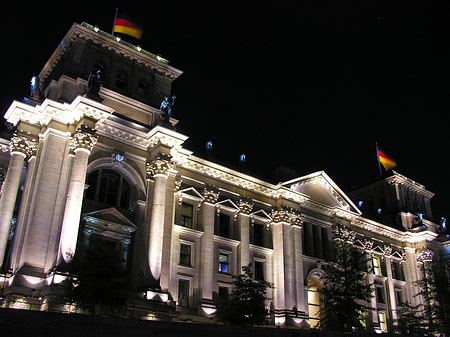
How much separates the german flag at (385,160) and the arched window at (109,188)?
135 feet

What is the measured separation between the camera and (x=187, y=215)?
135ft

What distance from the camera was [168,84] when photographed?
43.2 meters

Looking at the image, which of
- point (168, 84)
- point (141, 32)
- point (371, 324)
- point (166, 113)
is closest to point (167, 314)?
point (166, 113)

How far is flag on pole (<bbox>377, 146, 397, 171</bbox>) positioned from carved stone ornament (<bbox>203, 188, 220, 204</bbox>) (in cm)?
3232

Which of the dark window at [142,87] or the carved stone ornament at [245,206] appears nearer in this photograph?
the dark window at [142,87]

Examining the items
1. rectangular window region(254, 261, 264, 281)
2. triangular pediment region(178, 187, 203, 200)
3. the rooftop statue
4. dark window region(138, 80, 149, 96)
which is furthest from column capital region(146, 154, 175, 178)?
rectangular window region(254, 261, 264, 281)

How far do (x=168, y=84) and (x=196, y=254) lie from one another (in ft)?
50.6

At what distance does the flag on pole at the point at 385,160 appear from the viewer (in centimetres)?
6611

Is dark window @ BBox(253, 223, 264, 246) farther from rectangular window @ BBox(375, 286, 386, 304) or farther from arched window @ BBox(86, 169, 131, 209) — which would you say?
rectangular window @ BBox(375, 286, 386, 304)

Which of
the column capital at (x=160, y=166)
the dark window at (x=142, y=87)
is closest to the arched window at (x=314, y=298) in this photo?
the column capital at (x=160, y=166)

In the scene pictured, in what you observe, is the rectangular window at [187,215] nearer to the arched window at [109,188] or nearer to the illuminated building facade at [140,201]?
the illuminated building facade at [140,201]

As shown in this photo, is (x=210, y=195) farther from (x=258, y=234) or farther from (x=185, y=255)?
(x=258, y=234)

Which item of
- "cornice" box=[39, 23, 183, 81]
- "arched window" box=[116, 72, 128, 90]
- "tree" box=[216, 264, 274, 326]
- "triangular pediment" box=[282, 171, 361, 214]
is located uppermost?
"cornice" box=[39, 23, 183, 81]

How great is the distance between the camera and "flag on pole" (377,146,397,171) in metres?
66.1
